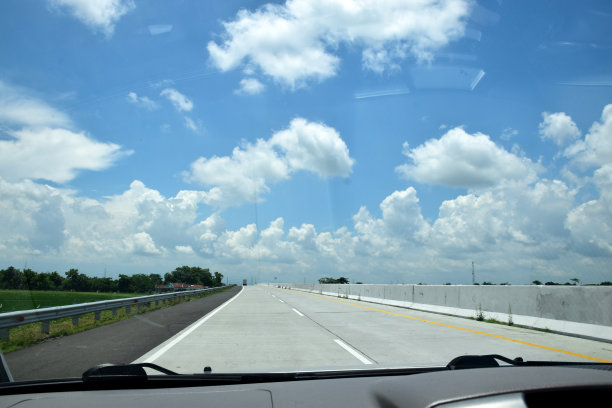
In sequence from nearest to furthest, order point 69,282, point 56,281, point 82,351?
1. point 82,351
2. point 69,282
3. point 56,281

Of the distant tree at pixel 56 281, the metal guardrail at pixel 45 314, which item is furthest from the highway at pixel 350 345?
the distant tree at pixel 56 281

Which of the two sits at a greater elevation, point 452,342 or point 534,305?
point 534,305

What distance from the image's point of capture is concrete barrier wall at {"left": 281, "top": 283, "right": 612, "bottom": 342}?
11.5 m

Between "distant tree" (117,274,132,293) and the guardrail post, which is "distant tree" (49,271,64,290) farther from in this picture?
the guardrail post

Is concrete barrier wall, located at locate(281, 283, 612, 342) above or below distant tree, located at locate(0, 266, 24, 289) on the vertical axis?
below

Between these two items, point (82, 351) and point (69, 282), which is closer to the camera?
point (82, 351)

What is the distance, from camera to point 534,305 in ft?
46.3

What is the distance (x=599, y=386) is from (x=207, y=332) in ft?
39.0

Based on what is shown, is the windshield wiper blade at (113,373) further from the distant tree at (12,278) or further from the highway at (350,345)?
the distant tree at (12,278)

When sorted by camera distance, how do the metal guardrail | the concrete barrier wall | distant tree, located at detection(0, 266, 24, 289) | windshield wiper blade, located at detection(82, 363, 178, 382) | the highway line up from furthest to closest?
distant tree, located at detection(0, 266, 24, 289)
the concrete barrier wall
the metal guardrail
the highway
windshield wiper blade, located at detection(82, 363, 178, 382)

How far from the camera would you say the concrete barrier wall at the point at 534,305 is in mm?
11531

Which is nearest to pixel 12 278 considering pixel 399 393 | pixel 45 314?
pixel 45 314

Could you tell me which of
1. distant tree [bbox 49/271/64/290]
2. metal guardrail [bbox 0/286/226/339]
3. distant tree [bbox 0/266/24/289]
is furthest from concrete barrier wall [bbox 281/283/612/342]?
distant tree [bbox 49/271/64/290]

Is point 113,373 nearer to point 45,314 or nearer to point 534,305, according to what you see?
point 45,314
